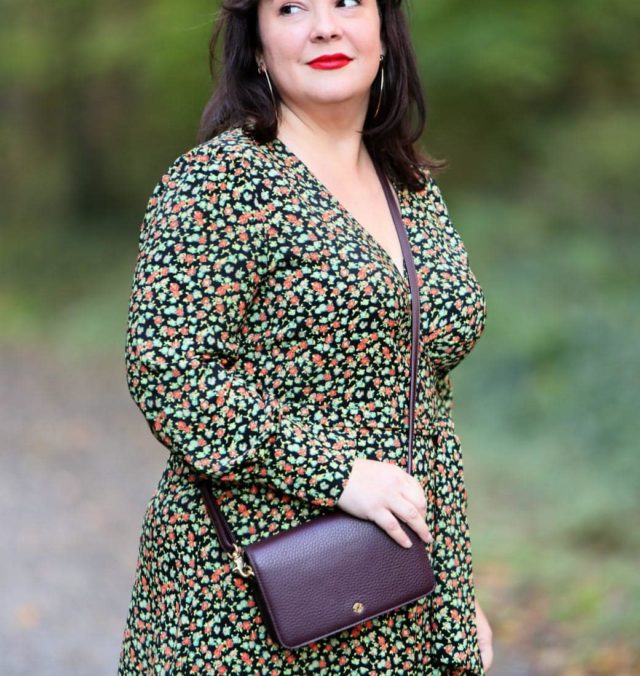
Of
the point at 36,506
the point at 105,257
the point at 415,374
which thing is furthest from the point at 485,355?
the point at 105,257

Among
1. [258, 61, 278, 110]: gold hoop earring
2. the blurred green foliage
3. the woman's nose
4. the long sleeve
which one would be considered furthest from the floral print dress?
the blurred green foliage

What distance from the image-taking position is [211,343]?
7.13 feet

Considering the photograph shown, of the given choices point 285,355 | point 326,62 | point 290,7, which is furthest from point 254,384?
point 290,7

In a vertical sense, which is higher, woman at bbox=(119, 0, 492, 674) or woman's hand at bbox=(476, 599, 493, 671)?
woman at bbox=(119, 0, 492, 674)

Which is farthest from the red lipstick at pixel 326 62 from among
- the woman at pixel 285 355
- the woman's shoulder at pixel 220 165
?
the woman's shoulder at pixel 220 165

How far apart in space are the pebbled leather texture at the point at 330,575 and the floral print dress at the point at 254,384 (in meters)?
0.07

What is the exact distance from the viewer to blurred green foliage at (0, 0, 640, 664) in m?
6.97

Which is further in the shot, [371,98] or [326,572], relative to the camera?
[371,98]

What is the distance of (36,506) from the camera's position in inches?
305

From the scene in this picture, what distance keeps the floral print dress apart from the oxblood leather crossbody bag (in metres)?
0.04

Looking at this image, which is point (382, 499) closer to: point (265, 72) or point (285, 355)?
point (285, 355)

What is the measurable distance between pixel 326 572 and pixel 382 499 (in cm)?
17

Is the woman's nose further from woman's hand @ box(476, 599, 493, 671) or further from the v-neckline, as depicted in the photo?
woman's hand @ box(476, 599, 493, 671)

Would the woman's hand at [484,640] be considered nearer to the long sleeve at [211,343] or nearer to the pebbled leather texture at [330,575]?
the pebbled leather texture at [330,575]
